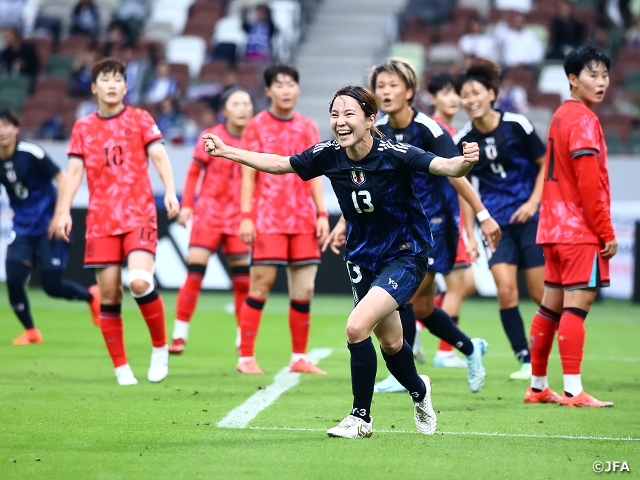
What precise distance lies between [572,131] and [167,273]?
936cm

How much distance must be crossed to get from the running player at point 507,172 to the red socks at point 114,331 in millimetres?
2882

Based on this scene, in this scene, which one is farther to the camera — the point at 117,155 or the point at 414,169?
the point at 117,155

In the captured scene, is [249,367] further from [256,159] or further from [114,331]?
[256,159]

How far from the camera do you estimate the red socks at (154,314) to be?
7402mm

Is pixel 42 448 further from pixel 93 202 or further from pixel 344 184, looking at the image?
pixel 93 202

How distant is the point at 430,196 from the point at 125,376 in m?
2.63

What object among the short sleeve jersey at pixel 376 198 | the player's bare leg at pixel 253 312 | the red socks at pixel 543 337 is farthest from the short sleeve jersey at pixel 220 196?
the short sleeve jersey at pixel 376 198

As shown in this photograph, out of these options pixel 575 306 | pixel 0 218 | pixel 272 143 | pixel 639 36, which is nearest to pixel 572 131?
pixel 575 306

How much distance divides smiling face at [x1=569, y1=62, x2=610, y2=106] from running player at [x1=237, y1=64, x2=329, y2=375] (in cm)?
236

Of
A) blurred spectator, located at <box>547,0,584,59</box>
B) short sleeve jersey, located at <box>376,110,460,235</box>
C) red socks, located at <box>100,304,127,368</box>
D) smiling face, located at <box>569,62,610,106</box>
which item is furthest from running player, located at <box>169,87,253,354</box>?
blurred spectator, located at <box>547,0,584,59</box>

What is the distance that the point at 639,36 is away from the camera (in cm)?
1811

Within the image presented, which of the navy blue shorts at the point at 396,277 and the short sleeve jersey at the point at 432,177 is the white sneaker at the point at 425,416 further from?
the short sleeve jersey at the point at 432,177

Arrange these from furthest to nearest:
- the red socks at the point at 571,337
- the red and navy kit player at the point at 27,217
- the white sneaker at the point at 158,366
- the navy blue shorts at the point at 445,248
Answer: the red and navy kit player at the point at 27,217, the navy blue shorts at the point at 445,248, the white sneaker at the point at 158,366, the red socks at the point at 571,337

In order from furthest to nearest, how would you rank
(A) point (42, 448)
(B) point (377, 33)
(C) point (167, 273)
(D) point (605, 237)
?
(B) point (377, 33), (C) point (167, 273), (D) point (605, 237), (A) point (42, 448)
